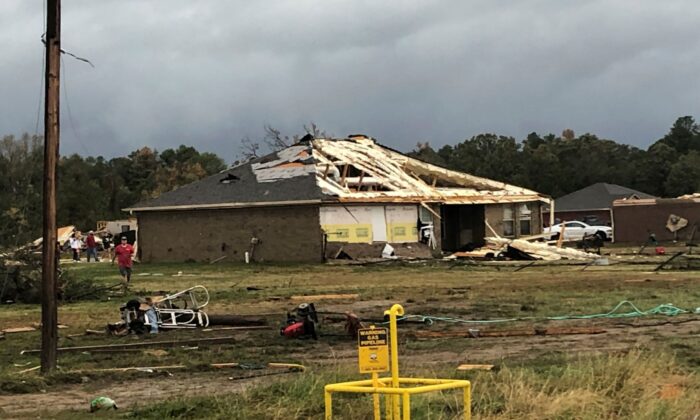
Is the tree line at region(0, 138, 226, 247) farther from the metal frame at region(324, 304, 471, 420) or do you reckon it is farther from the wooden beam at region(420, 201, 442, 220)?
the metal frame at region(324, 304, 471, 420)

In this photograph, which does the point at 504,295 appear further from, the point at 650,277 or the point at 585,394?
the point at 585,394

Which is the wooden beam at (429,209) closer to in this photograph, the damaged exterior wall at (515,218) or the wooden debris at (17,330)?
the damaged exterior wall at (515,218)

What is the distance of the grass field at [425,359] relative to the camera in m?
9.55

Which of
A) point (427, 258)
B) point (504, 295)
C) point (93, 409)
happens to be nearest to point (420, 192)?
point (427, 258)

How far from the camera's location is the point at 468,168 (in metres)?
99.1

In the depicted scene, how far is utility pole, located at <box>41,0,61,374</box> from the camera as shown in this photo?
1340 centimetres

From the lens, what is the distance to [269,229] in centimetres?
4334

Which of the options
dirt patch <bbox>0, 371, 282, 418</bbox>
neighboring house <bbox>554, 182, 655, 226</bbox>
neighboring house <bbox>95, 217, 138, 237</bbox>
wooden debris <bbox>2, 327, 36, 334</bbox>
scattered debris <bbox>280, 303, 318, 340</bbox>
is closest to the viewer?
dirt patch <bbox>0, 371, 282, 418</bbox>

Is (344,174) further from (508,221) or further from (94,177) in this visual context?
(94,177)

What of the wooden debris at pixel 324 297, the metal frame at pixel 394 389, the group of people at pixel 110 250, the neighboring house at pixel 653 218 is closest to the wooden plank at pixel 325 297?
the wooden debris at pixel 324 297

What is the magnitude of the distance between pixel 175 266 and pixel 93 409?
32820 mm

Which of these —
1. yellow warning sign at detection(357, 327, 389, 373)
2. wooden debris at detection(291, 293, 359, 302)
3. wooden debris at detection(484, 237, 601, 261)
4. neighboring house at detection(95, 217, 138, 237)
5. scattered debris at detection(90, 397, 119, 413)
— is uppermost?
neighboring house at detection(95, 217, 138, 237)

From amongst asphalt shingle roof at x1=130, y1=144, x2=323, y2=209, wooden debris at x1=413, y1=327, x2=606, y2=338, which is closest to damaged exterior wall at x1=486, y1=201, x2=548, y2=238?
asphalt shingle roof at x1=130, y1=144, x2=323, y2=209

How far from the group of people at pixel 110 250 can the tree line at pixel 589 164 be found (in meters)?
38.2
